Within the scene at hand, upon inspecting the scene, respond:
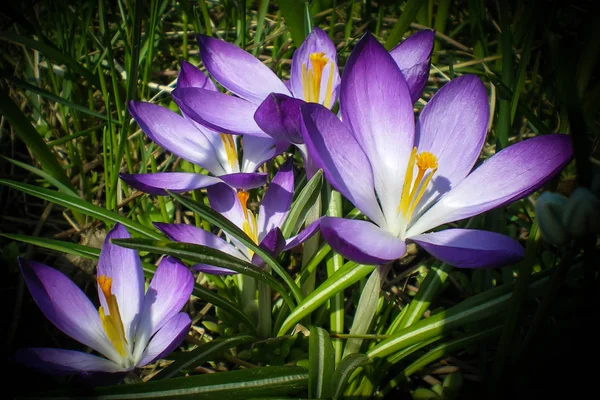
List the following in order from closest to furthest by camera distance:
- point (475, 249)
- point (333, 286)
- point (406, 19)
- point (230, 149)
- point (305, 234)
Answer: point (475, 249)
point (305, 234)
point (333, 286)
point (230, 149)
point (406, 19)

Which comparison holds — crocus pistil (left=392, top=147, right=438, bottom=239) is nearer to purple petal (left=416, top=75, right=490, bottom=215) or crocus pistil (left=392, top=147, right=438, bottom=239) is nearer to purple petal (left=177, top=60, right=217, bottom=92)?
purple petal (left=416, top=75, right=490, bottom=215)

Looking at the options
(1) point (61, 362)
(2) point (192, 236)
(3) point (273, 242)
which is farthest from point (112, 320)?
(3) point (273, 242)

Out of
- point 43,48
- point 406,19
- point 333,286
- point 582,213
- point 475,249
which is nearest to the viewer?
point 582,213

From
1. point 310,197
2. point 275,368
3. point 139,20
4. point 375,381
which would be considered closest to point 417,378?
point 375,381

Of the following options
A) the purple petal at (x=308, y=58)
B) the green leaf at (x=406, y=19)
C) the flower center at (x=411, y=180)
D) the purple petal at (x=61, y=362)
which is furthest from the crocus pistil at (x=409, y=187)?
the green leaf at (x=406, y=19)

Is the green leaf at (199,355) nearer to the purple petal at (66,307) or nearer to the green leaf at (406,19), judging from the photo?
the purple petal at (66,307)

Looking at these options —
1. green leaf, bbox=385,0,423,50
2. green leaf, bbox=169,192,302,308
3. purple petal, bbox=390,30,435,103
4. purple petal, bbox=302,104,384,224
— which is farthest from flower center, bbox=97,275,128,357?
green leaf, bbox=385,0,423,50

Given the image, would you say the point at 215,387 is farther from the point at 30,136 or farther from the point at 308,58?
the point at 30,136
